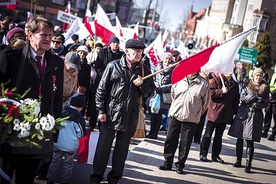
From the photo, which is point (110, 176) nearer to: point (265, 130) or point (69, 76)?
point (69, 76)

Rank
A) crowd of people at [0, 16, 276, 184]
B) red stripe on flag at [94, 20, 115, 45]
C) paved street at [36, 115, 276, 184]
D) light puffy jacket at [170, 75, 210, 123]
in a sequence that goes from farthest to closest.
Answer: red stripe on flag at [94, 20, 115, 45], light puffy jacket at [170, 75, 210, 123], paved street at [36, 115, 276, 184], crowd of people at [0, 16, 276, 184]

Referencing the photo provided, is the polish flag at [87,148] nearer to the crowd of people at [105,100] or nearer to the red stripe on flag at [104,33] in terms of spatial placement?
the crowd of people at [105,100]

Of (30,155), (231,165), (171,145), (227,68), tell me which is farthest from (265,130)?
(30,155)

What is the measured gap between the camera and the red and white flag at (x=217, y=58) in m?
6.04

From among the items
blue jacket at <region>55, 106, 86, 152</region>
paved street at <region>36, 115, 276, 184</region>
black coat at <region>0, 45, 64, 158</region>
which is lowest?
paved street at <region>36, 115, 276, 184</region>

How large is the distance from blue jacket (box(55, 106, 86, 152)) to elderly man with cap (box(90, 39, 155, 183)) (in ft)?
1.05

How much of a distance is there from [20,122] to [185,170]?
5011 millimetres

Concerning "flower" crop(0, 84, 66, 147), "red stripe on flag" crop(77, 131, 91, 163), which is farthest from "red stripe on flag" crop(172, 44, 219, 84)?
"flower" crop(0, 84, 66, 147)

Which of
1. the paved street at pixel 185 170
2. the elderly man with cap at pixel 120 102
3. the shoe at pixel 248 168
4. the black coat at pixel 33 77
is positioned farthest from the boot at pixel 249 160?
the black coat at pixel 33 77

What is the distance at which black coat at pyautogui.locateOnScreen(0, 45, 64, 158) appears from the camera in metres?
4.16

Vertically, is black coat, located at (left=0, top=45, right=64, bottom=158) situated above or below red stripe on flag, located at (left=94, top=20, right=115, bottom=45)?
below

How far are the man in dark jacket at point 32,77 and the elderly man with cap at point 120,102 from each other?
1.76 m

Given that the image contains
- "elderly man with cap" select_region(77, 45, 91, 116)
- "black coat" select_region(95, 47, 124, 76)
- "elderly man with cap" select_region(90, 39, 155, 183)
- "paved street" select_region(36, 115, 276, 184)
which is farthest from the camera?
"black coat" select_region(95, 47, 124, 76)

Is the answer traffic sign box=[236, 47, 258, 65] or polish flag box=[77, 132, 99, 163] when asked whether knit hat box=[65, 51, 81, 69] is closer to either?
polish flag box=[77, 132, 99, 163]
